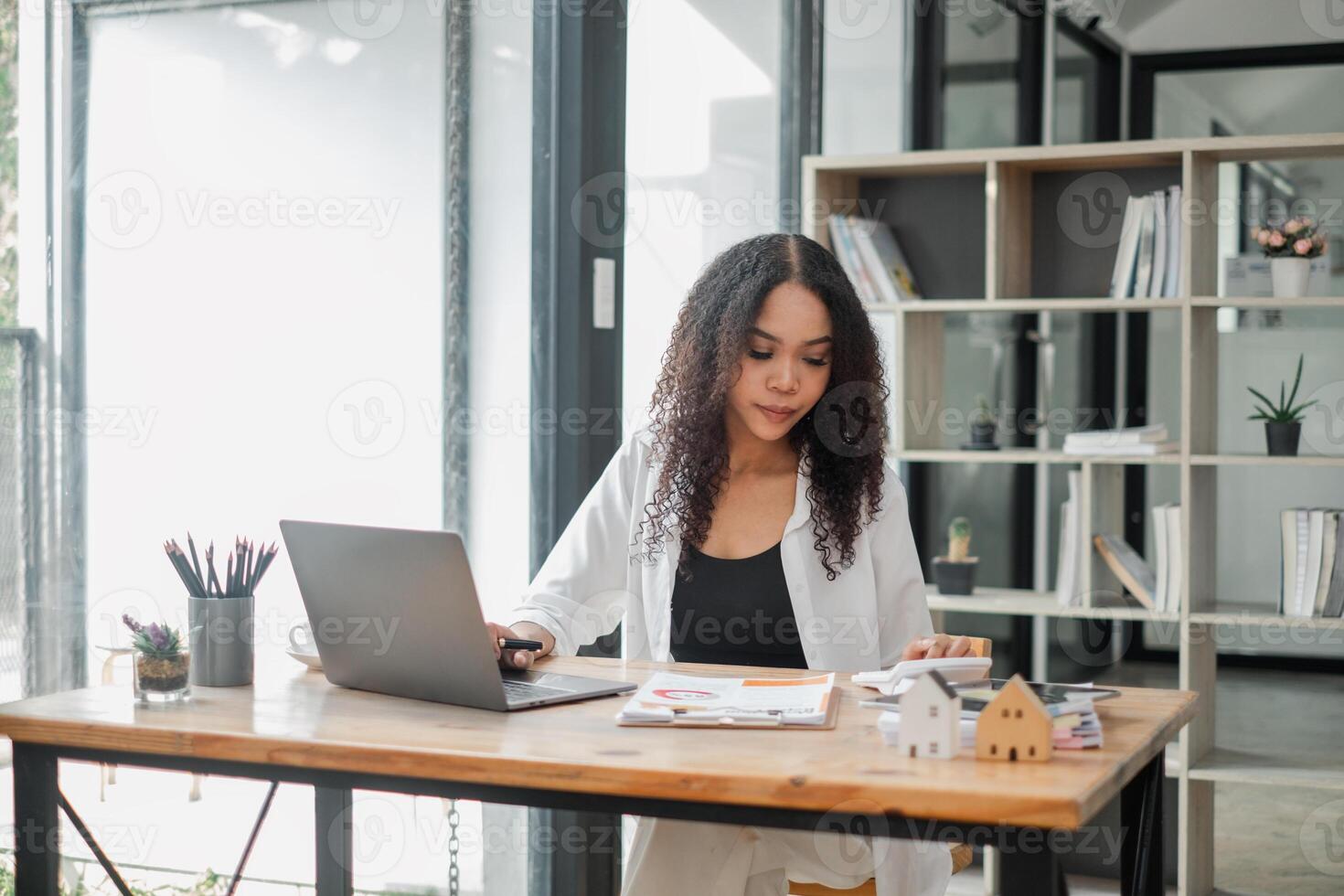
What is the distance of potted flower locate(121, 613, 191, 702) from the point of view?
1717 millimetres

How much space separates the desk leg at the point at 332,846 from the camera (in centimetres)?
213

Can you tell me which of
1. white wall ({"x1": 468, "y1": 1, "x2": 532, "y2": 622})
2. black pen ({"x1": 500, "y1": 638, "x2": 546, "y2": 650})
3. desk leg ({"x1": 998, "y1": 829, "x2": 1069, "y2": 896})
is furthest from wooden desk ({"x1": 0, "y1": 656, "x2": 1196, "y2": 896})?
white wall ({"x1": 468, "y1": 1, "x2": 532, "y2": 622})

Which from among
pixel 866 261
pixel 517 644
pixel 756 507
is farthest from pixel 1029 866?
pixel 866 261

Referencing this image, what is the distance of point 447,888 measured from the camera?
2.76 m

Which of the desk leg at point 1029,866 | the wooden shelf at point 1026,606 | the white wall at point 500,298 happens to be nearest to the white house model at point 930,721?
the desk leg at point 1029,866

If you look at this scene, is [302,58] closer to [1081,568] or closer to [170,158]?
[170,158]

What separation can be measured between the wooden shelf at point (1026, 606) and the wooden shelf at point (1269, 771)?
364 millimetres

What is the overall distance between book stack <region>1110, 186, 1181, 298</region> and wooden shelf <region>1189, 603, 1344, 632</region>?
2.58 ft

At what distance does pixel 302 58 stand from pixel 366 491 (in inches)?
29.7

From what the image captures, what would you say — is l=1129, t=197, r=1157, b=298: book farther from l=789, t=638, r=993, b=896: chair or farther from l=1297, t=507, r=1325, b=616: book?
l=789, t=638, r=993, b=896: chair

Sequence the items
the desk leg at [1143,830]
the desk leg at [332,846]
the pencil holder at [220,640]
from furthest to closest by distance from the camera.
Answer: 1. the desk leg at [332,846]
2. the pencil holder at [220,640]
3. the desk leg at [1143,830]

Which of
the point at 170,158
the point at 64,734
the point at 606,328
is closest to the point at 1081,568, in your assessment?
the point at 606,328

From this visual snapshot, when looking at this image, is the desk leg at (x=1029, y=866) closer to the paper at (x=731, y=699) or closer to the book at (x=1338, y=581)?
the paper at (x=731, y=699)

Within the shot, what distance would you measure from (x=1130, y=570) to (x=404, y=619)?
7.86 feet
